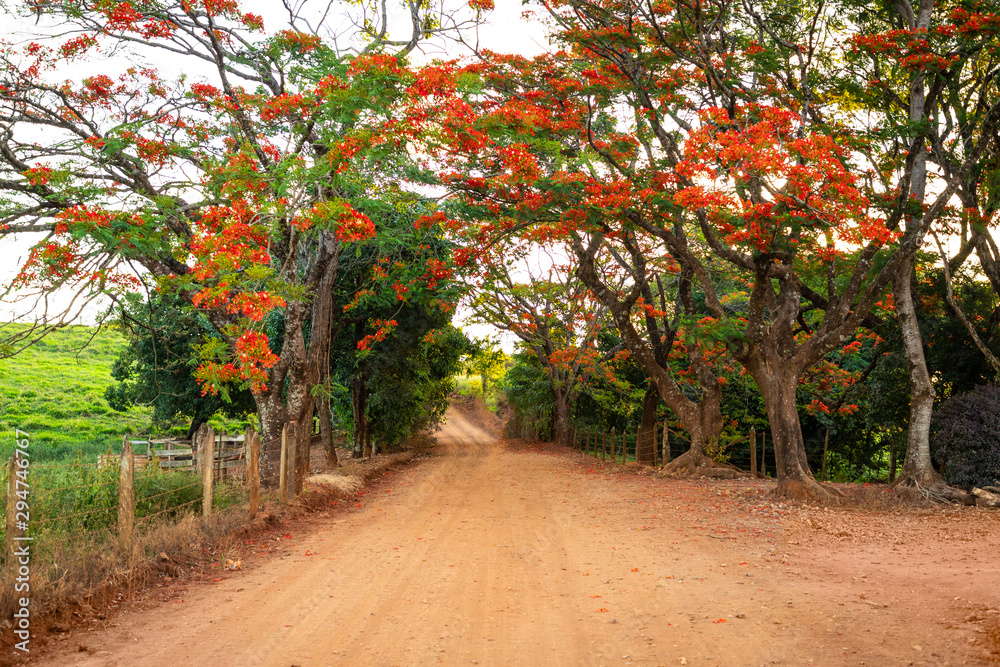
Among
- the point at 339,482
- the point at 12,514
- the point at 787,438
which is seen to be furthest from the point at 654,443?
the point at 12,514

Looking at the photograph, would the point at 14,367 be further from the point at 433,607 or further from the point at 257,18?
the point at 433,607

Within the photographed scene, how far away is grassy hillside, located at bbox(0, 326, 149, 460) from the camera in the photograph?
24.0m

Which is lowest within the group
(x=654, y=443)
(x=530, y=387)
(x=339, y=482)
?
(x=339, y=482)

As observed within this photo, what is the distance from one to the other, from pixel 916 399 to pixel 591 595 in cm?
829

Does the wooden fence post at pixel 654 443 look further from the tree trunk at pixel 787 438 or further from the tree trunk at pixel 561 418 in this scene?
the tree trunk at pixel 561 418

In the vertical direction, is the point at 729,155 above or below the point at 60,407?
above

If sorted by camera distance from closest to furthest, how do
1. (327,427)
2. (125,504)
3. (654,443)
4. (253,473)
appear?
1. (125,504)
2. (253,473)
3. (327,427)
4. (654,443)

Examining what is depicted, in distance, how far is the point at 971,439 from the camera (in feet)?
36.3

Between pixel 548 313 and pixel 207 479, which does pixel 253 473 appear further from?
pixel 548 313

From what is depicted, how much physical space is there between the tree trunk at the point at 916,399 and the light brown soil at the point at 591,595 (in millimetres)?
1209

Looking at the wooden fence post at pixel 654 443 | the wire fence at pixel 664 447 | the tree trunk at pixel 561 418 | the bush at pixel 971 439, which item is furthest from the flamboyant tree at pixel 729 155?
the tree trunk at pixel 561 418

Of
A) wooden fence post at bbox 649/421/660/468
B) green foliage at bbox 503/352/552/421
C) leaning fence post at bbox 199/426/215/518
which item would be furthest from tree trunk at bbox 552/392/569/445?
→ leaning fence post at bbox 199/426/215/518

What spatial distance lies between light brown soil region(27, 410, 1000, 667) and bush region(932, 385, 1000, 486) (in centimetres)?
136

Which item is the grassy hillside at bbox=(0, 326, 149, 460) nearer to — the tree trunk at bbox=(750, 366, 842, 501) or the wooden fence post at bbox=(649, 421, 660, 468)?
the wooden fence post at bbox=(649, 421, 660, 468)
